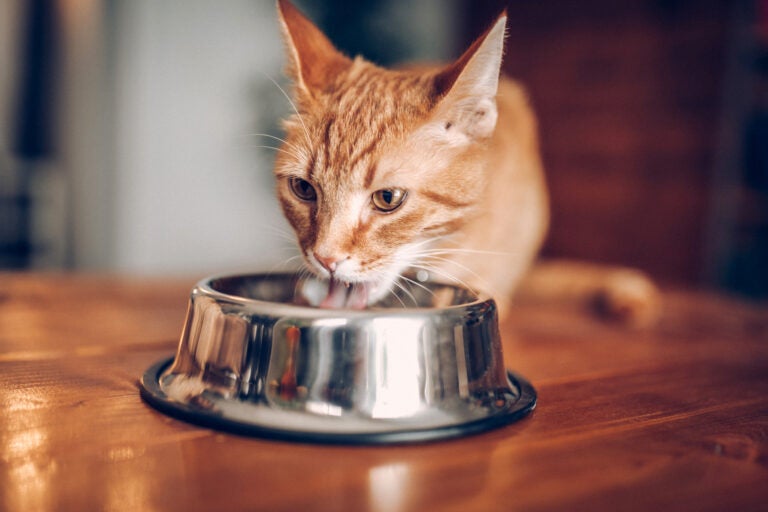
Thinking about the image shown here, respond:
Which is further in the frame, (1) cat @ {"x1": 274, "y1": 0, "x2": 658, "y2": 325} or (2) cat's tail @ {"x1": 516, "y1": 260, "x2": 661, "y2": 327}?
(2) cat's tail @ {"x1": 516, "y1": 260, "x2": 661, "y2": 327}

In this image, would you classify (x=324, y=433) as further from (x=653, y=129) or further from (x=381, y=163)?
(x=653, y=129)

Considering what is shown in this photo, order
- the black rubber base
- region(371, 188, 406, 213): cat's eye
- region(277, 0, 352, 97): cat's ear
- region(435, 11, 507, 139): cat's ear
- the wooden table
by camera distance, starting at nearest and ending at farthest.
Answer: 1. the wooden table
2. the black rubber base
3. region(435, 11, 507, 139): cat's ear
4. region(371, 188, 406, 213): cat's eye
5. region(277, 0, 352, 97): cat's ear

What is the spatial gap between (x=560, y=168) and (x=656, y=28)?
3.01 ft

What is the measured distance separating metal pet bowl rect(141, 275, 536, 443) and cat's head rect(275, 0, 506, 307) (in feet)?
1.14

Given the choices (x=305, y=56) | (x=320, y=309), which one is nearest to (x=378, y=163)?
(x=305, y=56)

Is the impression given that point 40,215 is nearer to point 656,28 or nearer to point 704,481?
point 656,28

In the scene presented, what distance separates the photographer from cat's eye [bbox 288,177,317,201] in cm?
121

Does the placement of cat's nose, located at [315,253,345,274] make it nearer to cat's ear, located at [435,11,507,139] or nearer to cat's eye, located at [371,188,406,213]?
cat's eye, located at [371,188,406,213]

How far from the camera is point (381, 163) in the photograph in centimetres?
114

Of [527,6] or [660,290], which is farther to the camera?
[527,6]

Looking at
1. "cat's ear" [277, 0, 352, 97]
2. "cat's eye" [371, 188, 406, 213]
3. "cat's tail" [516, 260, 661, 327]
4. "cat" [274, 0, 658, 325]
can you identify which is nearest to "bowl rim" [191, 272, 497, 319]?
"cat" [274, 0, 658, 325]

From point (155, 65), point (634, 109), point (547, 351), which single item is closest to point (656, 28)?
point (634, 109)

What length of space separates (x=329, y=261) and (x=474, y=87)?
37cm

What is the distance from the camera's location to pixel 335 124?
1.20 meters
